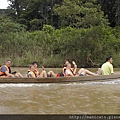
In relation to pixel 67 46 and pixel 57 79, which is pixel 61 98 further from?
pixel 67 46

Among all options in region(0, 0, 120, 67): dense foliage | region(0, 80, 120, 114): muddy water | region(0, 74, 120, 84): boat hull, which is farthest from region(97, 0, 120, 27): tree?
region(0, 80, 120, 114): muddy water

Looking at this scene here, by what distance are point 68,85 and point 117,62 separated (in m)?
8.71

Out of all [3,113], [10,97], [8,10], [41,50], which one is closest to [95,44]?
[41,50]

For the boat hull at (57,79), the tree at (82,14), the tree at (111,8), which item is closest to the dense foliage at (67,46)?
the tree at (82,14)

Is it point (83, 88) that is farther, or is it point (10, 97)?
point (83, 88)

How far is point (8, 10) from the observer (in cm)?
3419

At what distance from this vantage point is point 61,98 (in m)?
6.62

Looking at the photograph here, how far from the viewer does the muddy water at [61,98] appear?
5.39 m

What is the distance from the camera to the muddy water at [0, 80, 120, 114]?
5.39 m

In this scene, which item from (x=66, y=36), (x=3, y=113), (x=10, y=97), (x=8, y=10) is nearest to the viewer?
(x=3, y=113)

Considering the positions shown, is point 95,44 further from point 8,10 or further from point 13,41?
point 8,10

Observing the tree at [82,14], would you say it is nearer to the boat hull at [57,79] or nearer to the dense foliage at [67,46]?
the dense foliage at [67,46]

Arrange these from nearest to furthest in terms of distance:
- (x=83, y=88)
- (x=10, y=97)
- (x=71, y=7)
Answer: (x=10, y=97), (x=83, y=88), (x=71, y=7)

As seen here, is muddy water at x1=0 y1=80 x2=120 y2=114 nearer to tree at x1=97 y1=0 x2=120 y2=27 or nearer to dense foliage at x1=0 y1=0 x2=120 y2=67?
dense foliage at x1=0 y1=0 x2=120 y2=67
